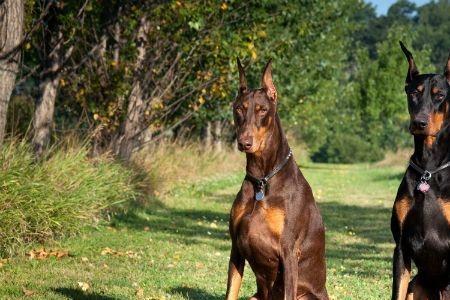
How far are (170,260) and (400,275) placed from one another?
14.2 ft

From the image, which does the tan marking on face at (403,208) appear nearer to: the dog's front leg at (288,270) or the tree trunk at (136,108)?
the dog's front leg at (288,270)

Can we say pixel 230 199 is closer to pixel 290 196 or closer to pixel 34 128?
pixel 34 128

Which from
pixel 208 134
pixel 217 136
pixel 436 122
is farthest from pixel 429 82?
pixel 208 134

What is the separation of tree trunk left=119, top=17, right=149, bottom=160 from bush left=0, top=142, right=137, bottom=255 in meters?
2.81

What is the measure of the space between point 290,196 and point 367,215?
1157 cm

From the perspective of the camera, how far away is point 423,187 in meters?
5.99

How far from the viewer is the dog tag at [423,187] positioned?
19.6ft

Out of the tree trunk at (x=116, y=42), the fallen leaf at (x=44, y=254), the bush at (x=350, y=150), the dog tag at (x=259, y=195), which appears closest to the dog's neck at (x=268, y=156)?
the dog tag at (x=259, y=195)

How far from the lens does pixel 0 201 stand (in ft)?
30.3

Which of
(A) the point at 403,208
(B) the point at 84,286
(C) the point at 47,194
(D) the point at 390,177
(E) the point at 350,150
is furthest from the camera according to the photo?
(E) the point at 350,150

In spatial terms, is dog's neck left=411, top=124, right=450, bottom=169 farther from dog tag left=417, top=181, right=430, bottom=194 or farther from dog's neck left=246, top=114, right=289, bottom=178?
dog's neck left=246, top=114, right=289, bottom=178

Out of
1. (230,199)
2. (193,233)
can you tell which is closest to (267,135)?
(193,233)

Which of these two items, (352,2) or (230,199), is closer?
(230,199)

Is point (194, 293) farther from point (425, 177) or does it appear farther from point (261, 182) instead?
point (425, 177)
